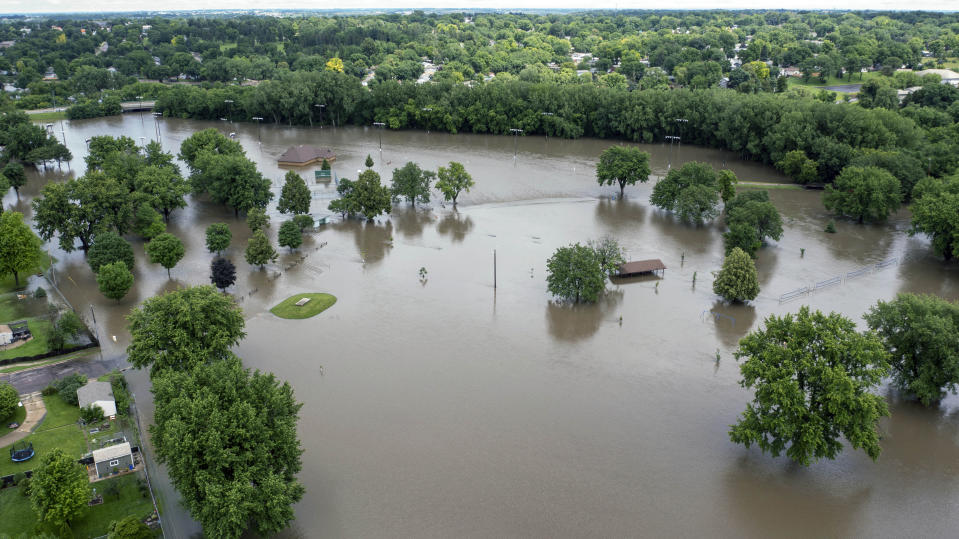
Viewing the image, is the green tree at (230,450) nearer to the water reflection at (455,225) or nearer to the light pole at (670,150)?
the water reflection at (455,225)

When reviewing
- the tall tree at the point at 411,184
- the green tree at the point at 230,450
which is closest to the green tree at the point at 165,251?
the tall tree at the point at 411,184

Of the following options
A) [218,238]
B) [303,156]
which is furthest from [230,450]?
[303,156]

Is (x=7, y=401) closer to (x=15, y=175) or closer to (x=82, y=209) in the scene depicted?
(x=82, y=209)

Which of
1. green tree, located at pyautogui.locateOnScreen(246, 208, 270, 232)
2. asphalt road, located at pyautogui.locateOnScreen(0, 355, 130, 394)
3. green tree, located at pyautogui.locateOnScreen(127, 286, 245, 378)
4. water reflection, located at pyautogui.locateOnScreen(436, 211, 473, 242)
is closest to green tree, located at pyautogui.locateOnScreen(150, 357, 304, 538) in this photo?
green tree, located at pyautogui.locateOnScreen(127, 286, 245, 378)

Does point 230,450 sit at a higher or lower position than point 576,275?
lower

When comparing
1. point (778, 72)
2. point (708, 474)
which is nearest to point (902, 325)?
point (708, 474)

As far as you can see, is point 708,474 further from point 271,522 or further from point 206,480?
point 206,480
